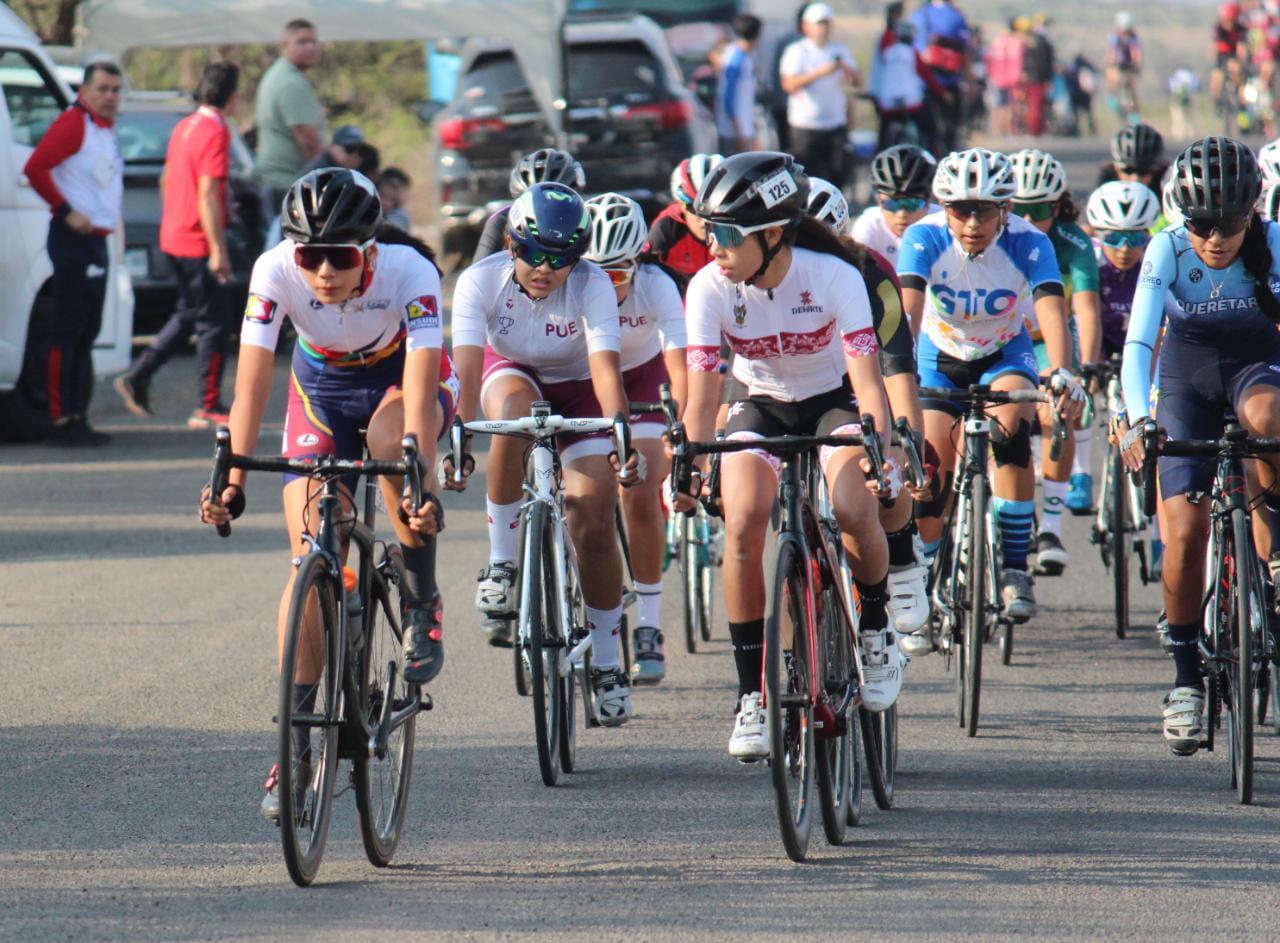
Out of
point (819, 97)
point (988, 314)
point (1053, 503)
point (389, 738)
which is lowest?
point (389, 738)

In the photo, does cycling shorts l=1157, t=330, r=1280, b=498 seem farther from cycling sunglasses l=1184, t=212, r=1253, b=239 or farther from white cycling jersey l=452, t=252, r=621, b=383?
white cycling jersey l=452, t=252, r=621, b=383

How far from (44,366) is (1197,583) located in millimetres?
9830

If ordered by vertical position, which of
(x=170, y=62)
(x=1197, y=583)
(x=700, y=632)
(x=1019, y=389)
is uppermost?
(x=170, y=62)

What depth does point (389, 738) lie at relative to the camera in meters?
6.48

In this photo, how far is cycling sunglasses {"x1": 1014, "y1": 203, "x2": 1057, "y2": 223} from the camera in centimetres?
980

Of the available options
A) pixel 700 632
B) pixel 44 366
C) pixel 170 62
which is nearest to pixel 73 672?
pixel 700 632

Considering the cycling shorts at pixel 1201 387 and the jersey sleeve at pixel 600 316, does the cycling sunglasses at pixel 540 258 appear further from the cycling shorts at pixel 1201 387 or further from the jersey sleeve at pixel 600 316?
the cycling shorts at pixel 1201 387

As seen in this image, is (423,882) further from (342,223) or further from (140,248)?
(140,248)

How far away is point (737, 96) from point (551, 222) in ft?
60.9

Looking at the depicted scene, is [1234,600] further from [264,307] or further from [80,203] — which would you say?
[80,203]

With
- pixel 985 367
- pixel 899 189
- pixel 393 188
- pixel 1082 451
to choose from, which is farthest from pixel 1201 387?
pixel 393 188

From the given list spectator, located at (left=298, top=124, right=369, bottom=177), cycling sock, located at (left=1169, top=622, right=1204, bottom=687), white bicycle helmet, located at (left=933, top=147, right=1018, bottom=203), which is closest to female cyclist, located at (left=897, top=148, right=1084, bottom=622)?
white bicycle helmet, located at (left=933, top=147, right=1018, bottom=203)

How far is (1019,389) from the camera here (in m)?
8.85

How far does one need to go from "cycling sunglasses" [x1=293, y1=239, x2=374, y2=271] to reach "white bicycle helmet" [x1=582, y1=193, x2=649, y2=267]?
1.91 metres
